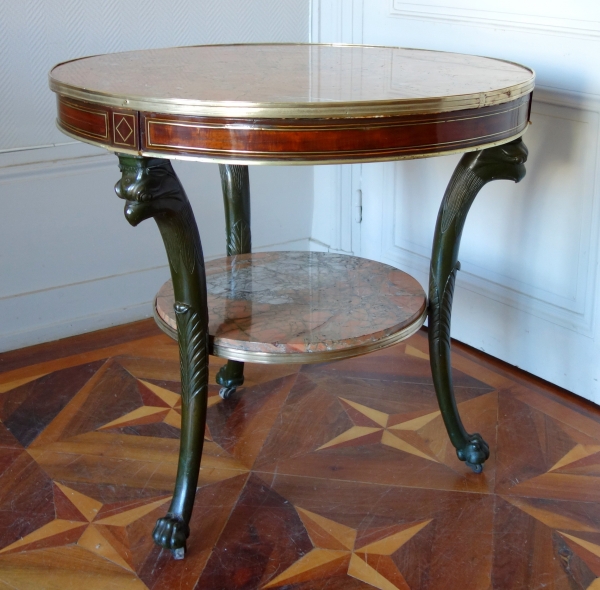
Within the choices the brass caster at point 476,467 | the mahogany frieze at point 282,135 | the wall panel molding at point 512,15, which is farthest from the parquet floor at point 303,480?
the wall panel molding at point 512,15

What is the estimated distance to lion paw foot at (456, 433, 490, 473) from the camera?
164 cm

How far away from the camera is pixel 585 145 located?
6.02 ft

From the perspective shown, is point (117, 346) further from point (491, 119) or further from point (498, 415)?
point (491, 119)

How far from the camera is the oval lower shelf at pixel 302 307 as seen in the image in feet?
4.61

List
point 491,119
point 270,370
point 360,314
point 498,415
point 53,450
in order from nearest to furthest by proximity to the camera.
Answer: point 491,119 < point 360,314 < point 53,450 < point 498,415 < point 270,370

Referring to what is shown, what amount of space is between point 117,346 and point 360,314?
992 mm

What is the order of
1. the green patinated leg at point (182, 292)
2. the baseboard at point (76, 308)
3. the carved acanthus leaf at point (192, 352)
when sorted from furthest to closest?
the baseboard at point (76, 308) → the carved acanthus leaf at point (192, 352) → the green patinated leg at point (182, 292)

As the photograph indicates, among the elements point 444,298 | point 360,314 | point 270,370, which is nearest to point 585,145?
point 444,298

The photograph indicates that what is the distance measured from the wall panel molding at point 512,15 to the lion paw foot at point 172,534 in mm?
1345

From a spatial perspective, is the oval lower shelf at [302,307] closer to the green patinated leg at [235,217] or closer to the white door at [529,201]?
the green patinated leg at [235,217]

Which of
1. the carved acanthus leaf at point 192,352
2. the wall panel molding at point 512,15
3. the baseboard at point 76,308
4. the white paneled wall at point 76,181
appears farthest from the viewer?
the baseboard at point 76,308

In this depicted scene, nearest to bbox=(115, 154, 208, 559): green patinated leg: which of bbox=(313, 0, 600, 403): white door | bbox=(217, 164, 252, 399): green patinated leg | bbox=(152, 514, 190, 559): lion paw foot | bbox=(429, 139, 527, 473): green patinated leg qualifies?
bbox=(152, 514, 190, 559): lion paw foot

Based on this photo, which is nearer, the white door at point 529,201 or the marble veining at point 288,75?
the marble veining at point 288,75

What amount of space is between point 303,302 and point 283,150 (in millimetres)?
489
